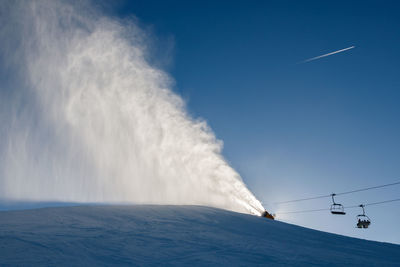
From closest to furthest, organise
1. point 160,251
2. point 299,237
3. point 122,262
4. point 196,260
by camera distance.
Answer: point 122,262, point 196,260, point 160,251, point 299,237

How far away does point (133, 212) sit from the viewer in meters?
14.4

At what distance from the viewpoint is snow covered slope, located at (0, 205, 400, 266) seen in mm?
7602

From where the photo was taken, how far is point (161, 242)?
9383 mm

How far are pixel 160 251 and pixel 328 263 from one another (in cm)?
533

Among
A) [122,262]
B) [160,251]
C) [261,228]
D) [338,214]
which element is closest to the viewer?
[122,262]

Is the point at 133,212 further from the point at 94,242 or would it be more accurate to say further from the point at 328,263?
the point at 328,263

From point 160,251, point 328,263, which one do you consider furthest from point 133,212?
point 328,263

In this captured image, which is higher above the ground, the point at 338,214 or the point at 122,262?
the point at 338,214

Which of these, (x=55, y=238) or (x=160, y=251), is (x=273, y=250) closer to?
(x=160, y=251)

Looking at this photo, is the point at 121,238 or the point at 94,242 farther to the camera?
the point at 121,238

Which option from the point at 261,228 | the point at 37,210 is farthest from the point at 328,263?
the point at 37,210

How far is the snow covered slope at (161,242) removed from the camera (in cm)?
760

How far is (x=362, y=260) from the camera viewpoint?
959 cm

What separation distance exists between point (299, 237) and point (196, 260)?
6.76m
